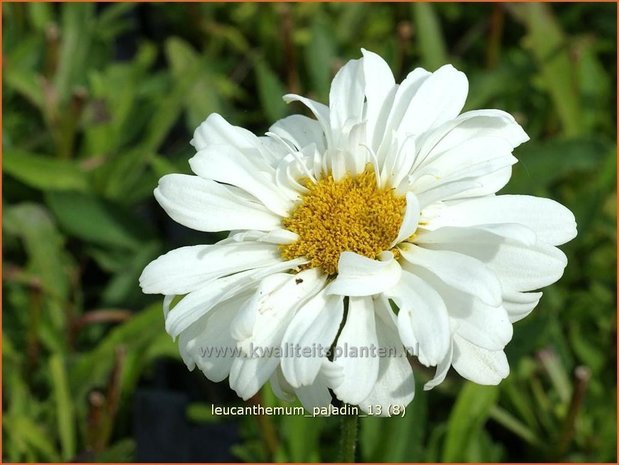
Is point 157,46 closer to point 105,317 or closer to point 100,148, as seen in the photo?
point 100,148

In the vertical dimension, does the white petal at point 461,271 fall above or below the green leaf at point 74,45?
below

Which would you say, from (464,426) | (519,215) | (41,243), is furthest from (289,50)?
(519,215)

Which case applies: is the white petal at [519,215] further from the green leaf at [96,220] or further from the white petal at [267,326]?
the green leaf at [96,220]

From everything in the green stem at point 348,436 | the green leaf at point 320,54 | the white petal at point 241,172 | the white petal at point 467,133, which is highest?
the green leaf at point 320,54

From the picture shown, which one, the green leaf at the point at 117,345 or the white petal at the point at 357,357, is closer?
the white petal at the point at 357,357

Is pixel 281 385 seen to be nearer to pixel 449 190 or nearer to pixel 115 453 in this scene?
pixel 449 190

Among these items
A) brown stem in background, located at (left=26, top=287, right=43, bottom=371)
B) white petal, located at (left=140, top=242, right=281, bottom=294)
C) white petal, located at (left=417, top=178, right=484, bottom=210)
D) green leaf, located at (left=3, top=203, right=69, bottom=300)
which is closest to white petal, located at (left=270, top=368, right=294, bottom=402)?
white petal, located at (left=140, top=242, right=281, bottom=294)

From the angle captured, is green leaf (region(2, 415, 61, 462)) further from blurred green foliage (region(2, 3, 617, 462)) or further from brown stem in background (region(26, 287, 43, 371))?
brown stem in background (region(26, 287, 43, 371))

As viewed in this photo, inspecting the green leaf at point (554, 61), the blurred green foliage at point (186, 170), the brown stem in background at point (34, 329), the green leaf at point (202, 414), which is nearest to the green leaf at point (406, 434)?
the blurred green foliage at point (186, 170)

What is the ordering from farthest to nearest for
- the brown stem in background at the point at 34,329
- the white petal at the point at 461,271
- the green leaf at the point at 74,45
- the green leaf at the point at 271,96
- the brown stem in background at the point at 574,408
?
the green leaf at the point at 74,45 → the green leaf at the point at 271,96 → the brown stem in background at the point at 34,329 → the brown stem in background at the point at 574,408 → the white petal at the point at 461,271
